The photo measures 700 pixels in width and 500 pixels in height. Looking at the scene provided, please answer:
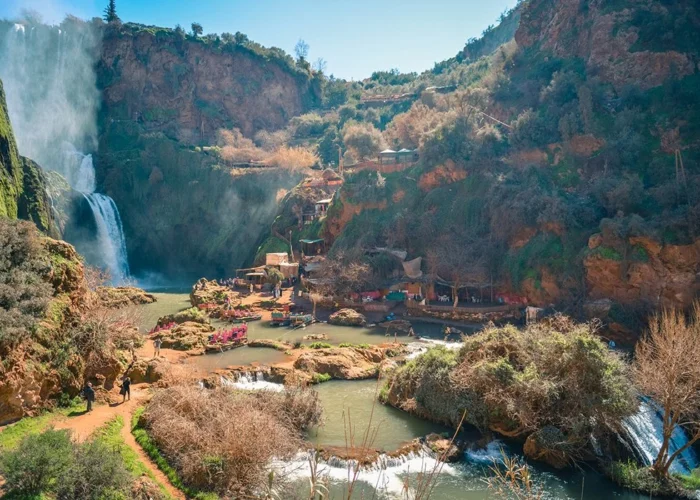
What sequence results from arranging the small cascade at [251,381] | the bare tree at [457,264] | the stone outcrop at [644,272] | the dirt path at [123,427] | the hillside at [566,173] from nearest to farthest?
1. the dirt path at [123,427]
2. the small cascade at [251,381]
3. the stone outcrop at [644,272]
4. the hillside at [566,173]
5. the bare tree at [457,264]

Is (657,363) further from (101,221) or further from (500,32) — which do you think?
(500,32)

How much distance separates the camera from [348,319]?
39000 millimetres

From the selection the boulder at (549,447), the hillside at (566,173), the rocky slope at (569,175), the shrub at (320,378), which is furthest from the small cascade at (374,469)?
the rocky slope at (569,175)

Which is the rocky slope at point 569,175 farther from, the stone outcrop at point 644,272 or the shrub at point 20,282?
the shrub at point 20,282

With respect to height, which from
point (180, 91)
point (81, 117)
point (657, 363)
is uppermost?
point (180, 91)

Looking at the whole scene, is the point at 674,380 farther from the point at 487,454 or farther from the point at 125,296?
the point at 125,296

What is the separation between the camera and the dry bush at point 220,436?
14.5m

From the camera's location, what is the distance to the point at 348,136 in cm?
5934

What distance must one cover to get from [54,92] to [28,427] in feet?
223

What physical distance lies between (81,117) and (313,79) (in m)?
40.5

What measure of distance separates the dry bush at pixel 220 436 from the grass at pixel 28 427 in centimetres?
253

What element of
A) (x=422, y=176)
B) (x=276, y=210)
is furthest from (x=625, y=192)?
(x=276, y=210)

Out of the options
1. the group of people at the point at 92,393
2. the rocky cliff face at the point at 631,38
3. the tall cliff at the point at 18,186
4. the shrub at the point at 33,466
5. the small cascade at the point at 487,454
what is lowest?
the small cascade at the point at 487,454

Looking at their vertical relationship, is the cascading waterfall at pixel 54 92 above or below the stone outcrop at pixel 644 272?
above
